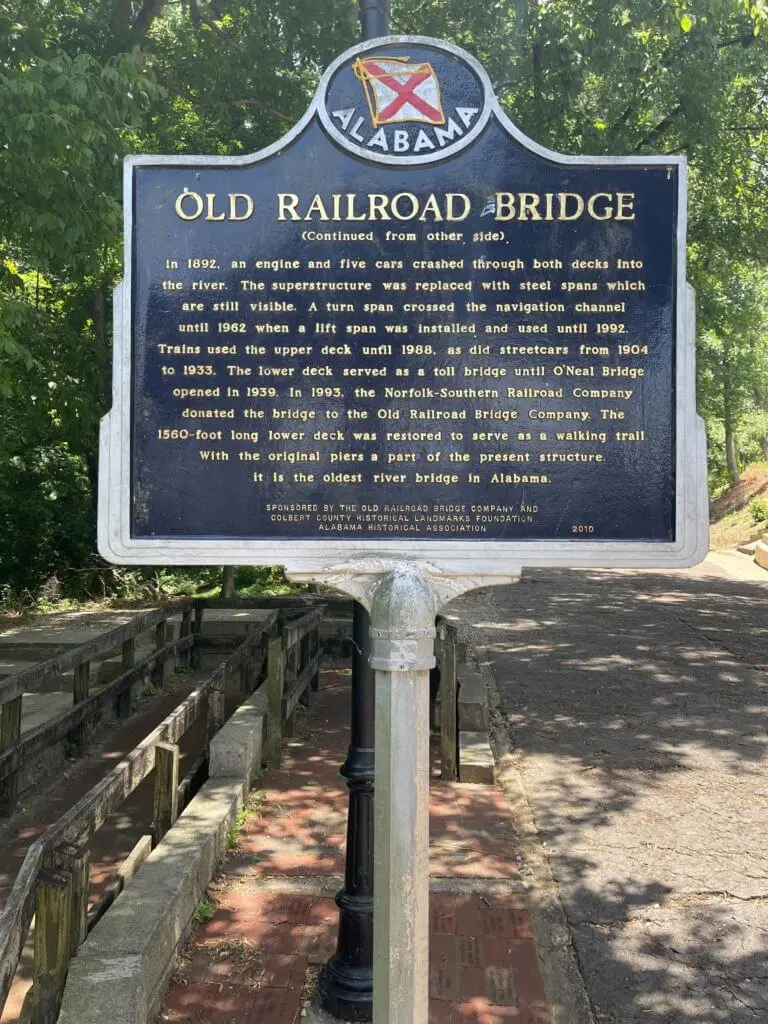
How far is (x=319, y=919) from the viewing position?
13.9ft

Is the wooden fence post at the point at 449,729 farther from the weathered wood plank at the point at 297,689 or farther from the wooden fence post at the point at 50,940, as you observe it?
the wooden fence post at the point at 50,940

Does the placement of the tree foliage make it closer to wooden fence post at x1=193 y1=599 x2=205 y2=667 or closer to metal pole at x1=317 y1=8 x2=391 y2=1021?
wooden fence post at x1=193 y1=599 x2=205 y2=667

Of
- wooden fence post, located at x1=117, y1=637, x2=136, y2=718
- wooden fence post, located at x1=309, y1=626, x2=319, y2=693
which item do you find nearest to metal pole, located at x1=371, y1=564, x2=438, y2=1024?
wooden fence post, located at x1=117, y1=637, x2=136, y2=718

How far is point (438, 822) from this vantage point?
548 centimetres

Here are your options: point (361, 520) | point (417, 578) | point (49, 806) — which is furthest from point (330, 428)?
point (49, 806)

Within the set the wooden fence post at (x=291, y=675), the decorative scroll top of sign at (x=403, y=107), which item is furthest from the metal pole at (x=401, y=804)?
the wooden fence post at (x=291, y=675)

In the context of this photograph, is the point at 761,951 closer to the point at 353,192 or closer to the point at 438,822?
the point at 438,822

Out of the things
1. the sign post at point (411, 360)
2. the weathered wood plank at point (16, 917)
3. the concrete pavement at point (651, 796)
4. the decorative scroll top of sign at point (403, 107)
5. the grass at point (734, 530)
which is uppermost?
the decorative scroll top of sign at point (403, 107)

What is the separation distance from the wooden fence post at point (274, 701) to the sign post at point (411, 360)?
356cm

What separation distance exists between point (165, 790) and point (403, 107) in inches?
133

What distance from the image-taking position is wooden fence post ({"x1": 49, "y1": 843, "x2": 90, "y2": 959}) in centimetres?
293

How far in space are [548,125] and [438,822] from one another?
9.42 m

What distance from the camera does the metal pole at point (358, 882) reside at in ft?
11.3

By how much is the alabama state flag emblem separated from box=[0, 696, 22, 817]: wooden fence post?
4.21 m
